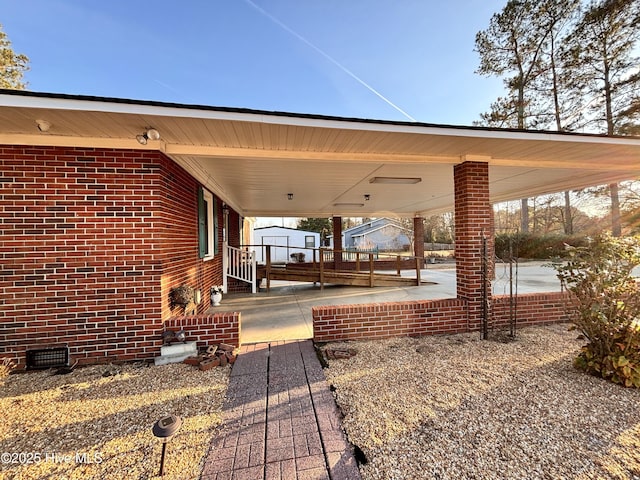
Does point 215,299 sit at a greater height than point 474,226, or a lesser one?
lesser

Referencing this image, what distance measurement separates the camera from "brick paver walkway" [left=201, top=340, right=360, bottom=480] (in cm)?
167

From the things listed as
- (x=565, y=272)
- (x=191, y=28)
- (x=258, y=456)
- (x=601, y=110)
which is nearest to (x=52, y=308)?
(x=258, y=456)

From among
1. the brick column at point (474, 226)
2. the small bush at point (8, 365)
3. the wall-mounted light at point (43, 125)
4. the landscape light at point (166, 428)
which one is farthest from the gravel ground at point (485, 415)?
the wall-mounted light at point (43, 125)

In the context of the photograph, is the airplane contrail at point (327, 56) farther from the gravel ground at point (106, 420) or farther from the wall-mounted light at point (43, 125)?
the gravel ground at point (106, 420)

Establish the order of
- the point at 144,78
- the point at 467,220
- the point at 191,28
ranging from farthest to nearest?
the point at 144,78, the point at 191,28, the point at 467,220

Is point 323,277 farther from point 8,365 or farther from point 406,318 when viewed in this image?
point 8,365

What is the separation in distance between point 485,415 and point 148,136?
4.06 meters

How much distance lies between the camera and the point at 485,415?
85.4 inches

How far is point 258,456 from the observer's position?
5.87ft

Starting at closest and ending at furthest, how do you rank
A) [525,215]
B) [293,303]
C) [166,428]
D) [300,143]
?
[166,428], [300,143], [293,303], [525,215]

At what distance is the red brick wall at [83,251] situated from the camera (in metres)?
3.06

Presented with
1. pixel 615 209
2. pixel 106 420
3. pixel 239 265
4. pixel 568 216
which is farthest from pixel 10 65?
pixel 568 216

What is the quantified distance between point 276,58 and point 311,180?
509 cm

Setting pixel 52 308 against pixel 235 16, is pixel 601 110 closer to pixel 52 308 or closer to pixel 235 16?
pixel 235 16
